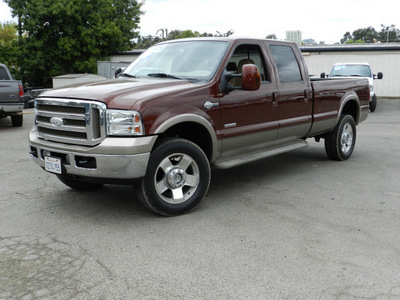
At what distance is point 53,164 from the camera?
4422mm

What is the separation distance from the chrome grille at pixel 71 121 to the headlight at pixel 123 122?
2.7 inches

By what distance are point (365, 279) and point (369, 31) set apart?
397 ft

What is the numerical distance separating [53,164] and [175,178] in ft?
4.14

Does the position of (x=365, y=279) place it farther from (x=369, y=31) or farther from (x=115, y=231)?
(x=369, y=31)

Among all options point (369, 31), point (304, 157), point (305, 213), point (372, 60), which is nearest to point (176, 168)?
point (305, 213)

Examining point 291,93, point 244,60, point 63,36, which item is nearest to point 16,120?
point 244,60

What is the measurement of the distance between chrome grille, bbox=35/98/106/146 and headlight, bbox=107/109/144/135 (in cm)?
7

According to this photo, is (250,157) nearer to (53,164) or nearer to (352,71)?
(53,164)

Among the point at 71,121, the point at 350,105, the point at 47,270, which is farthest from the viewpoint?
the point at 350,105

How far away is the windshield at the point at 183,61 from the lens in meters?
5.07

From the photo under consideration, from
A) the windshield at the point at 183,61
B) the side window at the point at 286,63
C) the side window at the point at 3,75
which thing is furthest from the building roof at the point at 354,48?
the windshield at the point at 183,61

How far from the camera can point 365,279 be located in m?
3.12

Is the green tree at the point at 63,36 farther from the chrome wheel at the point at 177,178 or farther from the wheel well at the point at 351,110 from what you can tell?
the chrome wheel at the point at 177,178

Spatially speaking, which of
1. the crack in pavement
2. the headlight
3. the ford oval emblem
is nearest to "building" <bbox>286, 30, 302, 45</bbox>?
the ford oval emblem
